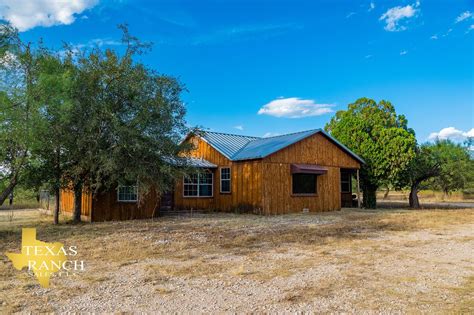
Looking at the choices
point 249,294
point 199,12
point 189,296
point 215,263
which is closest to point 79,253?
point 215,263

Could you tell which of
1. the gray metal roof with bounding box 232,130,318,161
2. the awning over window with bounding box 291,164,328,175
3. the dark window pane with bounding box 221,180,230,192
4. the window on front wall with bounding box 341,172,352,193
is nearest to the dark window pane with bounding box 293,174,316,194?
the awning over window with bounding box 291,164,328,175

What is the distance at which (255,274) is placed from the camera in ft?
19.3

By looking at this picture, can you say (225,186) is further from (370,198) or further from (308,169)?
(370,198)

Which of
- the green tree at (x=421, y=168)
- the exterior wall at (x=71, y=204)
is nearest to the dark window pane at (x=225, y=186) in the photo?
the exterior wall at (x=71, y=204)

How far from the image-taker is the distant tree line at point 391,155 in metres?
21.4

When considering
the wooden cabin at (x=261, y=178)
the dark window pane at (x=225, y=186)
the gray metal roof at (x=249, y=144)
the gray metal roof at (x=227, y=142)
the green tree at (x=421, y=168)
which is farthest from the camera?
the green tree at (x=421, y=168)

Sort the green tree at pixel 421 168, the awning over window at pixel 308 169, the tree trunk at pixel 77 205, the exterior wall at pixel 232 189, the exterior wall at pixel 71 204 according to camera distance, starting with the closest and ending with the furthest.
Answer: the tree trunk at pixel 77 205 < the exterior wall at pixel 71 204 < the exterior wall at pixel 232 189 < the awning over window at pixel 308 169 < the green tree at pixel 421 168

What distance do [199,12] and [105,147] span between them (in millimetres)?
7406

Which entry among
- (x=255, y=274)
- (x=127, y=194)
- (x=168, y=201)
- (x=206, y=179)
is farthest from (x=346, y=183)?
(x=255, y=274)

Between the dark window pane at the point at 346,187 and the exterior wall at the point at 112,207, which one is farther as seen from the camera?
the dark window pane at the point at 346,187

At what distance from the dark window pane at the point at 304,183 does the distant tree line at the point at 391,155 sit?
4.82 meters

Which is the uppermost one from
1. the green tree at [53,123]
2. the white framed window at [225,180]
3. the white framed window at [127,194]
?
the green tree at [53,123]

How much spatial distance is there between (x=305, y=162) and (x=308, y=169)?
66 centimetres

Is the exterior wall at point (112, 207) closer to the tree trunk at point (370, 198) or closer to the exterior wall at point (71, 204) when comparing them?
the exterior wall at point (71, 204)
